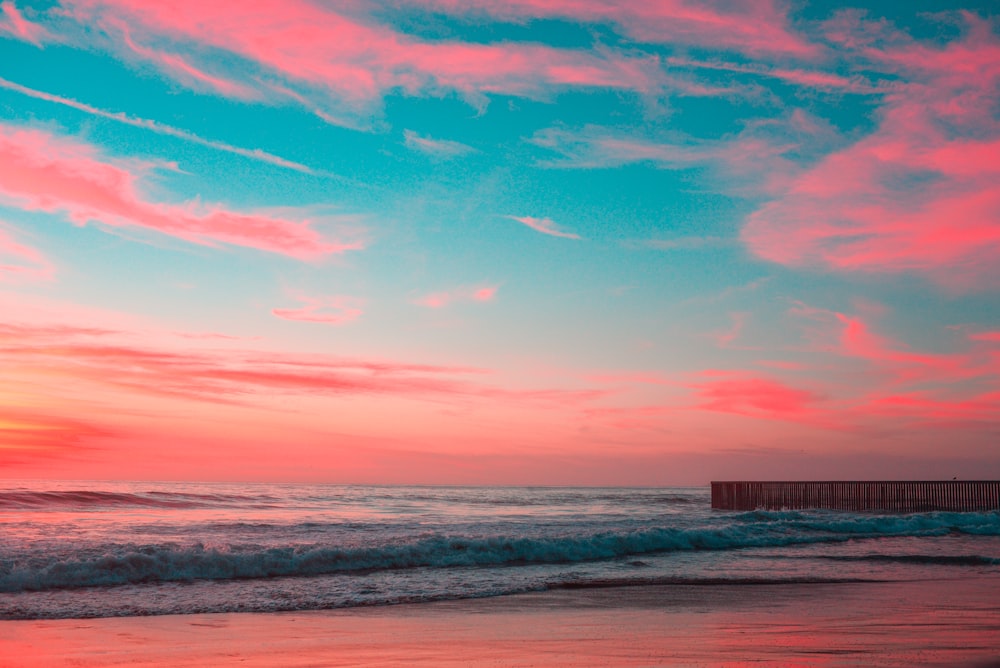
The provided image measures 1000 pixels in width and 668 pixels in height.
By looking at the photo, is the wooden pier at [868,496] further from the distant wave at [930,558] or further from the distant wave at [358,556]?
the distant wave at [930,558]

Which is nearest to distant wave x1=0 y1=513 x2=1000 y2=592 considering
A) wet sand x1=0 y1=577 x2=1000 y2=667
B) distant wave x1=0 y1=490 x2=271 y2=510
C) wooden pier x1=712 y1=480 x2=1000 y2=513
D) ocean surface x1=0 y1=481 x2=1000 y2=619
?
ocean surface x1=0 y1=481 x2=1000 y2=619

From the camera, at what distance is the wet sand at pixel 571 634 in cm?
677

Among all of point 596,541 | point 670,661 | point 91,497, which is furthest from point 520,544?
point 91,497

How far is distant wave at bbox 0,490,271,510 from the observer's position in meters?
30.9

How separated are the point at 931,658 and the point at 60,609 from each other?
981 centimetres

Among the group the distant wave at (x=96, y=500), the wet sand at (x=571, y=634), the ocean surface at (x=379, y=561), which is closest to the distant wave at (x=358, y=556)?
the ocean surface at (x=379, y=561)

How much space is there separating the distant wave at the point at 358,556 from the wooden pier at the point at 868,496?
15796 mm

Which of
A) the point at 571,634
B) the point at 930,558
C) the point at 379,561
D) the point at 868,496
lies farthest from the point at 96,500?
the point at 868,496

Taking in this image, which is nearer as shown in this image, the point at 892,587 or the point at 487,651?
the point at 487,651

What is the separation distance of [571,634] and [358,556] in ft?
26.2

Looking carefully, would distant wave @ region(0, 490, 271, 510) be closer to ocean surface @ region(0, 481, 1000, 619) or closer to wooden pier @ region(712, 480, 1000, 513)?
ocean surface @ region(0, 481, 1000, 619)

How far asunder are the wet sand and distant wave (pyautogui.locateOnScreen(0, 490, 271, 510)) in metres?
24.8

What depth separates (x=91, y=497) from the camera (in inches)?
1382

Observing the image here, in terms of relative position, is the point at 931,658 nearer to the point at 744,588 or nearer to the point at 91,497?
the point at 744,588
